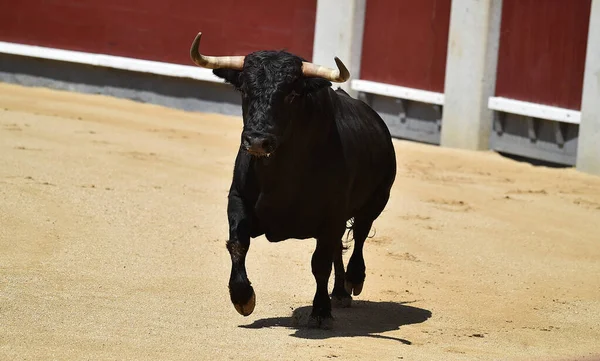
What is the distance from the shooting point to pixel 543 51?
496 inches

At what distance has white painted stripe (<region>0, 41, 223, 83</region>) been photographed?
15203 millimetres

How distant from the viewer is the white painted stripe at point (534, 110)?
12071mm

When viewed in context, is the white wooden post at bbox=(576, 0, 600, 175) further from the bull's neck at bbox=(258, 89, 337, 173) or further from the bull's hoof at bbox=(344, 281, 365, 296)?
the bull's neck at bbox=(258, 89, 337, 173)

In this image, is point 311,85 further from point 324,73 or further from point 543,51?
point 543,51

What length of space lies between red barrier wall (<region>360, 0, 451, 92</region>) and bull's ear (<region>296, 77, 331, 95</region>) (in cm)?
786

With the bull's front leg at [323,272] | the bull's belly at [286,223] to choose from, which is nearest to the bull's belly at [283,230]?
the bull's belly at [286,223]

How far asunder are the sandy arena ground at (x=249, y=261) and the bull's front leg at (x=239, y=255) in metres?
0.14

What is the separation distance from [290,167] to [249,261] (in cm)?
179

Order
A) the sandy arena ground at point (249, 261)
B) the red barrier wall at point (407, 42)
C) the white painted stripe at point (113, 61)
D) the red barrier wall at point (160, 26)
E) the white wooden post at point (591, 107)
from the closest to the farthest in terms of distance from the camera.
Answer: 1. the sandy arena ground at point (249, 261)
2. the white wooden post at point (591, 107)
3. the red barrier wall at point (407, 42)
4. the red barrier wall at point (160, 26)
5. the white painted stripe at point (113, 61)

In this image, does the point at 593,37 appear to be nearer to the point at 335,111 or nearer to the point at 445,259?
the point at 445,259

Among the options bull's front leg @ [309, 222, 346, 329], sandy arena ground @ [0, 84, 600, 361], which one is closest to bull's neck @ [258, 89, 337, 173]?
bull's front leg @ [309, 222, 346, 329]

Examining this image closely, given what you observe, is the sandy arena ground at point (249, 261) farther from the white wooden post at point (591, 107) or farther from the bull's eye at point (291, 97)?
the bull's eye at point (291, 97)

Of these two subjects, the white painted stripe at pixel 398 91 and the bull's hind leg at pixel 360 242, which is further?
the white painted stripe at pixel 398 91

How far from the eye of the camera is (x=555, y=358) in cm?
555
